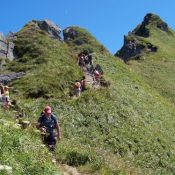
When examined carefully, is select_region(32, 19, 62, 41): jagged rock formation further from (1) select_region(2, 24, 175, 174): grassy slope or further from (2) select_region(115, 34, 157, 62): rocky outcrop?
(2) select_region(115, 34, 157, 62): rocky outcrop

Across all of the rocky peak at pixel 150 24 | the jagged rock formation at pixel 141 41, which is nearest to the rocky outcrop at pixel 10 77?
the jagged rock formation at pixel 141 41

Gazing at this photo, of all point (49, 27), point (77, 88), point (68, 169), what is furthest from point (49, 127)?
point (49, 27)

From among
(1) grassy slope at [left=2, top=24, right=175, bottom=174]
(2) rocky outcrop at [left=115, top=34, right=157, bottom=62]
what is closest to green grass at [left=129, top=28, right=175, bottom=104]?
(2) rocky outcrop at [left=115, top=34, right=157, bottom=62]

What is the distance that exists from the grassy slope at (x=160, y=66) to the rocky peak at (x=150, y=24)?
2438 millimetres

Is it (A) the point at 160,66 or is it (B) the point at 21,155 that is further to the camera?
(A) the point at 160,66

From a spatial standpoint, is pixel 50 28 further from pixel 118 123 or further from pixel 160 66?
pixel 118 123

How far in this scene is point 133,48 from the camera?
109 metres

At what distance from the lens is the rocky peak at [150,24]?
126 meters

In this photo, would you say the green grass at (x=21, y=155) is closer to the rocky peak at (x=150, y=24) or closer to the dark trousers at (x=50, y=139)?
the dark trousers at (x=50, y=139)

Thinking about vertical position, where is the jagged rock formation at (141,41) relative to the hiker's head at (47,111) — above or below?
above

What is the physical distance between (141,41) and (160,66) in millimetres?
23489

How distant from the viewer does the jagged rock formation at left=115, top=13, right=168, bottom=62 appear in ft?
348

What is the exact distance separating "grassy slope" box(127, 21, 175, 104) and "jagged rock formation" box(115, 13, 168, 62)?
5.63 ft

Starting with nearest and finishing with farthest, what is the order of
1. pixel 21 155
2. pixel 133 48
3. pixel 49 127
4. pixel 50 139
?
pixel 21 155, pixel 49 127, pixel 50 139, pixel 133 48
